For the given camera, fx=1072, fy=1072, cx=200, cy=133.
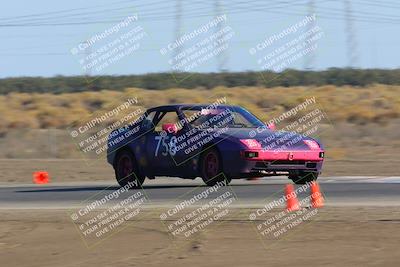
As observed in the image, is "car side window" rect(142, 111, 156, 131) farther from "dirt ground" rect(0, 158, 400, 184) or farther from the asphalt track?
"dirt ground" rect(0, 158, 400, 184)

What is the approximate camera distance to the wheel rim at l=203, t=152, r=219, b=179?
17734 millimetres

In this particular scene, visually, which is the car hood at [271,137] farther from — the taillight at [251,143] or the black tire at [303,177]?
the black tire at [303,177]

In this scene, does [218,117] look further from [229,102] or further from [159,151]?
[229,102]

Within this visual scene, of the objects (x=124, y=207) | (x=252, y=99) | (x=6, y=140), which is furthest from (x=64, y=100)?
(x=124, y=207)

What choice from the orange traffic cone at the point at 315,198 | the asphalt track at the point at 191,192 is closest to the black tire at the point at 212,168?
the asphalt track at the point at 191,192

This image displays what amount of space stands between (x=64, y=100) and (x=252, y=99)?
1011 centimetres

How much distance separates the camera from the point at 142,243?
11969 mm

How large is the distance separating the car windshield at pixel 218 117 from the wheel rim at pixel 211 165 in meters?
0.61

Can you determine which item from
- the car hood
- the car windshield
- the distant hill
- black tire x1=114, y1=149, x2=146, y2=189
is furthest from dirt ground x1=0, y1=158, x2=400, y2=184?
the distant hill

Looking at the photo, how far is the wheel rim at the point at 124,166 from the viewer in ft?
63.6

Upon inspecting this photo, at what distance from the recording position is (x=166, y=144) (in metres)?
18.6

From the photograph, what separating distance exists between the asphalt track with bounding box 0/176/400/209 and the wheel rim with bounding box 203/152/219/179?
0.30 m

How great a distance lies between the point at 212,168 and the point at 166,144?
1.14 metres

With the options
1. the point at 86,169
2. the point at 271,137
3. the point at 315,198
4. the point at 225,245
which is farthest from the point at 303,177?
the point at 86,169
